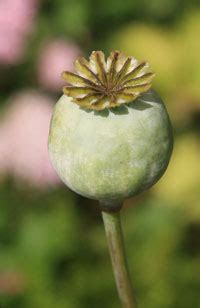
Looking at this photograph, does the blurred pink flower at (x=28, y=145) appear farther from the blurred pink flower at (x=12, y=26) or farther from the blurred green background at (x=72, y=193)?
the blurred pink flower at (x=12, y=26)

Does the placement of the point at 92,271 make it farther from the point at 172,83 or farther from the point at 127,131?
the point at 127,131

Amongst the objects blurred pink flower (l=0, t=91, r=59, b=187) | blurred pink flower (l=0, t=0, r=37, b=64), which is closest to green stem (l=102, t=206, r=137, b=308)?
blurred pink flower (l=0, t=91, r=59, b=187)

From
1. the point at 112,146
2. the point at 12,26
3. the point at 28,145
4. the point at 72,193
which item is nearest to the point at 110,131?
the point at 112,146

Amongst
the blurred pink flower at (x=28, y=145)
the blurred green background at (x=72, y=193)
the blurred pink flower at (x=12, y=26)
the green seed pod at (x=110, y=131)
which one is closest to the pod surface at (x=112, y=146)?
the green seed pod at (x=110, y=131)

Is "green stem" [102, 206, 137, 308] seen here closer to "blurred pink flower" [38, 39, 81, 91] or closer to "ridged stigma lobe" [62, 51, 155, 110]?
"ridged stigma lobe" [62, 51, 155, 110]

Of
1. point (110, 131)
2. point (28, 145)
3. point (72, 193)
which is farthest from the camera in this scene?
point (72, 193)

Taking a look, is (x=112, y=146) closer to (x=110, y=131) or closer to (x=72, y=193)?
(x=110, y=131)

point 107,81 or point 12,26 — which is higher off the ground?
point 107,81
